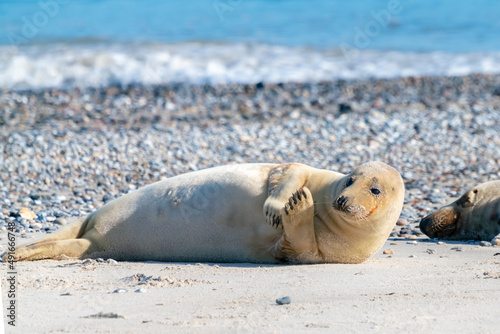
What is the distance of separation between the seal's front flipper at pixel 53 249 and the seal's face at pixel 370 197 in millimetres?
1656

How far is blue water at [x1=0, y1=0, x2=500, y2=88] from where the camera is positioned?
1598 cm

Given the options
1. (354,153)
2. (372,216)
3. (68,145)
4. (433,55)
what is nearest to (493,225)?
(372,216)

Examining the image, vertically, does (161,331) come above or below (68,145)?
above

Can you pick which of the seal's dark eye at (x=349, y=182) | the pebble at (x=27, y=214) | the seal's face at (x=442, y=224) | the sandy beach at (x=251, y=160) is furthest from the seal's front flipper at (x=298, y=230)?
the pebble at (x=27, y=214)

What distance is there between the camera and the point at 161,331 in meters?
2.83

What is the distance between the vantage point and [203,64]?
16781mm

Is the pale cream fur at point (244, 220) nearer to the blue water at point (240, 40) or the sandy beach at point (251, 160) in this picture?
the sandy beach at point (251, 160)

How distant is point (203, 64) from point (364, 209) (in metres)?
13.0

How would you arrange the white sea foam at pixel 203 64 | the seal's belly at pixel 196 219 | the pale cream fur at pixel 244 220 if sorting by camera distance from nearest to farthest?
the pale cream fur at pixel 244 220 → the seal's belly at pixel 196 219 → the white sea foam at pixel 203 64

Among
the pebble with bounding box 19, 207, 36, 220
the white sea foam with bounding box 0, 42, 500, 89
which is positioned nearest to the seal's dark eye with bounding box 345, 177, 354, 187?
the pebble with bounding box 19, 207, 36, 220

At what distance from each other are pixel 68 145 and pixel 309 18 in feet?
58.1

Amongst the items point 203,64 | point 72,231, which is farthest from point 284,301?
point 203,64

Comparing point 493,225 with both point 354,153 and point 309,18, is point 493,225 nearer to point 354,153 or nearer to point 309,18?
point 354,153

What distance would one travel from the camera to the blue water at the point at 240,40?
1598 centimetres
